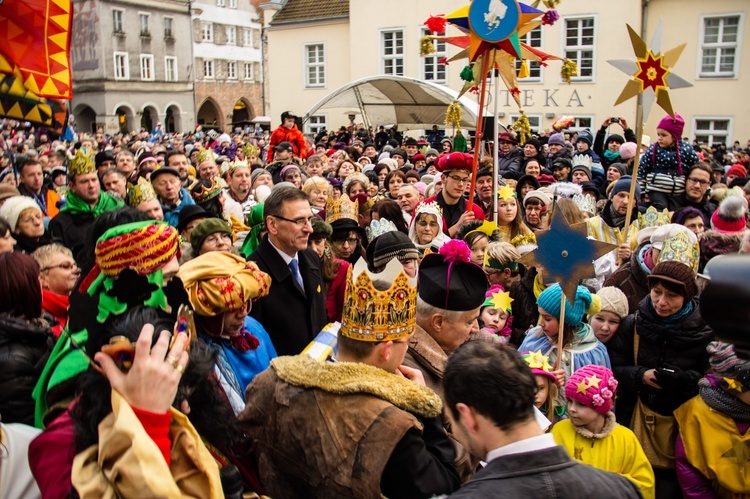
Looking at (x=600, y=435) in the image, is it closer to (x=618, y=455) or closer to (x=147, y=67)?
(x=618, y=455)

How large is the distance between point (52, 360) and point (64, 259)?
1.88 meters

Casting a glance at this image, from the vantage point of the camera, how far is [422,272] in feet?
11.1

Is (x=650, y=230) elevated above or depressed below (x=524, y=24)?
below

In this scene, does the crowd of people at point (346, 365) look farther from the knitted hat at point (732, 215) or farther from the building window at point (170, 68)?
the building window at point (170, 68)

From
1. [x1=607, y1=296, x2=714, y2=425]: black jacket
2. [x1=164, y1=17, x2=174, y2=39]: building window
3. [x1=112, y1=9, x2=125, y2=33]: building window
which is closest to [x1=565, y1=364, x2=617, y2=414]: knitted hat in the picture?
[x1=607, y1=296, x2=714, y2=425]: black jacket

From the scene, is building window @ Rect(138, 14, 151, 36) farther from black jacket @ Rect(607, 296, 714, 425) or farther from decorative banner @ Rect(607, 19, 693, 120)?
black jacket @ Rect(607, 296, 714, 425)

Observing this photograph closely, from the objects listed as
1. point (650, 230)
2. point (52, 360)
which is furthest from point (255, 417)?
point (650, 230)

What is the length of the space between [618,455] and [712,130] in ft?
70.9

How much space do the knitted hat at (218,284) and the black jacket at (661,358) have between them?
2.38m

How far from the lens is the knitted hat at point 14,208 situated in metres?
5.61

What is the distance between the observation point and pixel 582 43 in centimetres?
2280

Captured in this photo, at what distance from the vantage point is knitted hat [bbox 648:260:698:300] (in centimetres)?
396

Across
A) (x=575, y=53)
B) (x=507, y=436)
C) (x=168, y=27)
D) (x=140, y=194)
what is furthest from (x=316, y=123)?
(x=507, y=436)

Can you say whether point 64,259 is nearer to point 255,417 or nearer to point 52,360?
point 52,360
